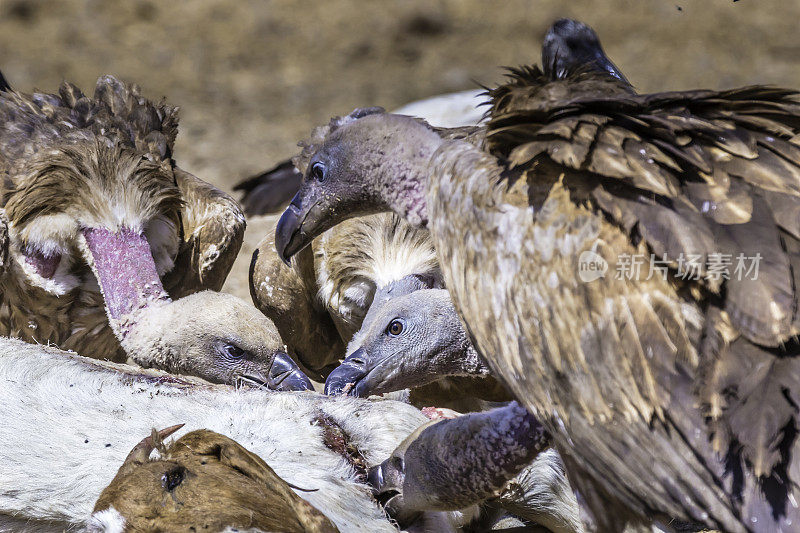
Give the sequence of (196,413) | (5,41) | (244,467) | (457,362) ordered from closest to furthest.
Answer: (244,467)
(196,413)
(457,362)
(5,41)

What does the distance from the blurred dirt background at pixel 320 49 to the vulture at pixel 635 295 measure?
5.81m

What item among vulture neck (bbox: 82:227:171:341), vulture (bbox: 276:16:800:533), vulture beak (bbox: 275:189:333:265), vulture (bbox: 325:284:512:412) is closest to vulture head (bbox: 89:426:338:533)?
vulture (bbox: 276:16:800:533)

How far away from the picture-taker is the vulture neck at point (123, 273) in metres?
3.70

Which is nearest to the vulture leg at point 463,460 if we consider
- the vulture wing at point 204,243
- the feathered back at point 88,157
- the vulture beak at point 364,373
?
the vulture beak at point 364,373

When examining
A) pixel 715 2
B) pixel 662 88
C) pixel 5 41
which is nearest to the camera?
pixel 662 88

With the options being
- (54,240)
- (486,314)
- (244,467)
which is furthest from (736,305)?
(54,240)

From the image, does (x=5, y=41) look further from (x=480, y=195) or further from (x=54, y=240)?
(x=480, y=195)

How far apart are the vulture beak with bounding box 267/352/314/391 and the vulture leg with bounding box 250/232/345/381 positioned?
94 centimetres

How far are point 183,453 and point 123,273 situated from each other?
67.1 inches

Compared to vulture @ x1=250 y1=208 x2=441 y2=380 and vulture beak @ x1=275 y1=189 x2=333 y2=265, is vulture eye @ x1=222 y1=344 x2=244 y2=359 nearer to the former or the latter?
vulture beak @ x1=275 y1=189 x2=333 y2=265

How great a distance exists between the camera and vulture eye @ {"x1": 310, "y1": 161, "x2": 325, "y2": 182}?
335 centimetres

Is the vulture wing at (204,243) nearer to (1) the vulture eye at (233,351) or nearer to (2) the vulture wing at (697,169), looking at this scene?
(1) the vulture eye at (233,351)

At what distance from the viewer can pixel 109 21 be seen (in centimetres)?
1052

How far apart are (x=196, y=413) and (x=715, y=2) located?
9526mm
